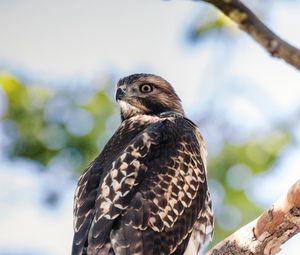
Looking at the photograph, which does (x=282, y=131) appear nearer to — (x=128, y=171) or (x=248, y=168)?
(x=248, y=168)

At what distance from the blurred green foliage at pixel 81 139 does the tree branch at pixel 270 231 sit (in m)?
3.76

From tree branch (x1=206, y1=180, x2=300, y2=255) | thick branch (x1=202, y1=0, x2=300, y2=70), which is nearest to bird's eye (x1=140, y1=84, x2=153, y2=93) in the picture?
tree branch (x1=206, y1=180, x2=300, y2=255)

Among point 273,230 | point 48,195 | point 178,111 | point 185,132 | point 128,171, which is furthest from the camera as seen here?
point 48,195

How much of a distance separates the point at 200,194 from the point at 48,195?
324cm

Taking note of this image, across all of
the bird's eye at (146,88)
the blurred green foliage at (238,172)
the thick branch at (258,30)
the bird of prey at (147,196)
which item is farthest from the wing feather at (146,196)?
the blurred green foliage at (238,172)

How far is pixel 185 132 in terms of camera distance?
833cm

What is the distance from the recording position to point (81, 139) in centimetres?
1099

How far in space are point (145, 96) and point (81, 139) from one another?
1.69m

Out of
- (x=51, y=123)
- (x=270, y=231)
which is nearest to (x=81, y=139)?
(x=51, y=123)

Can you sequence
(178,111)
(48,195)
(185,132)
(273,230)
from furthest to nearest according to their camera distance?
(48,195)
(178,111)
(185,132)
(273,230)

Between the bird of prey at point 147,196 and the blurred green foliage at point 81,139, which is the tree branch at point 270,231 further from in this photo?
the blurred green foliage at point 81,139

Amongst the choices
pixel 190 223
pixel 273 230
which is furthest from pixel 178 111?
pixel 273 230

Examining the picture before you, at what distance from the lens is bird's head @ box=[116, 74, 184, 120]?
934 cm

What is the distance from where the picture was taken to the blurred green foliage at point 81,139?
10805 mm
